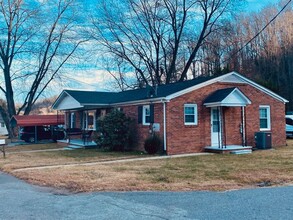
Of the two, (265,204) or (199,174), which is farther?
(199,174)

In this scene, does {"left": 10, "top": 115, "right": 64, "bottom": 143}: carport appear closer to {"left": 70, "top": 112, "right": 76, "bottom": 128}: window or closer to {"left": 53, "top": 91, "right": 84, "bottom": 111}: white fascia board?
{"left": 53, "top": 91, "right": 84, "bottom": 111}: white fascia board

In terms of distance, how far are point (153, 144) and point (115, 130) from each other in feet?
8.75

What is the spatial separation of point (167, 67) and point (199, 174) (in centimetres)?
3057

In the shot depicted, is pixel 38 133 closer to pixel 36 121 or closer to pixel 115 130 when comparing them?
pixel 36 121

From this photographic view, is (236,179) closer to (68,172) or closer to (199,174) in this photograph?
(199,174)

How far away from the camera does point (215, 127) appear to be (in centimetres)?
1822

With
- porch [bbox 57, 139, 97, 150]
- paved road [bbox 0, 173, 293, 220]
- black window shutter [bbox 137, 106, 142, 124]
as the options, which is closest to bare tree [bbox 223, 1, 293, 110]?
black window shutter [bbox 137, 106, 142, 124]

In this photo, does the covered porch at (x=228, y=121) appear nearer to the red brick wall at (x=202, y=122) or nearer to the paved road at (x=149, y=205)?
the red brick wall at (x=202, y=122)

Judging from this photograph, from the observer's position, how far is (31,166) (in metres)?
13.0

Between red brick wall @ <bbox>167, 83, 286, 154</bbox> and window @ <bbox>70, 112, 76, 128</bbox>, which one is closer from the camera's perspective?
red brick wall @ <bbox>167, 83, 286, 154</bbox>

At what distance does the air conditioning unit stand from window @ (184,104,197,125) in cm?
401

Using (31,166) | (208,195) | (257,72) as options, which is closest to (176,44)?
(257,72)

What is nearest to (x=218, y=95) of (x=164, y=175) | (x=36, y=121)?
(x=164, y=175)

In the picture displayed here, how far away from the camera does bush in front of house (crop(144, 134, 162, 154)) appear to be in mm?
16719
